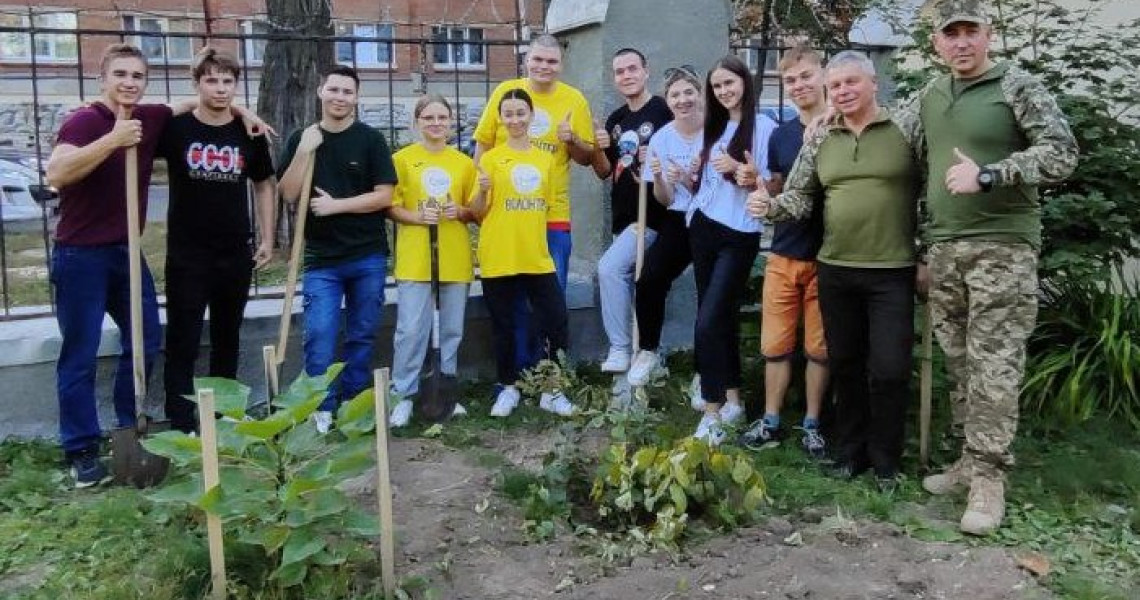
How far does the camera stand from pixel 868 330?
4285 mm

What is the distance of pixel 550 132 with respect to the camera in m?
5.43

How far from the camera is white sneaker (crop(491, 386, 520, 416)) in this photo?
5316mm

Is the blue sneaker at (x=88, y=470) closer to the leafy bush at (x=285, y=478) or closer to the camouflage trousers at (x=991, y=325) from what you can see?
the leafy bush at (x=285, y=478)

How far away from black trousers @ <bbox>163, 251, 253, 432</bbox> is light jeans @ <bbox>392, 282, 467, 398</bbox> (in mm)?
782

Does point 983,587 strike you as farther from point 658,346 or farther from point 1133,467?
point 658,346

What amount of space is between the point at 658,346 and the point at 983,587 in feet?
7.73

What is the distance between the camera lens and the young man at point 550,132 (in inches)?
212

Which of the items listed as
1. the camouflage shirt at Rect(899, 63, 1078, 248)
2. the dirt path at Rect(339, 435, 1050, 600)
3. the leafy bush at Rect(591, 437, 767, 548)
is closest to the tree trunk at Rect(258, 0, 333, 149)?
the dirt path at Rect(339, 435, 1050, 600)

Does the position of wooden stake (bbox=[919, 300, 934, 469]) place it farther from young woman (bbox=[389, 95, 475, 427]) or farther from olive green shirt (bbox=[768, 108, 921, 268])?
young woman (bbox=[389, 95, 475, 427])

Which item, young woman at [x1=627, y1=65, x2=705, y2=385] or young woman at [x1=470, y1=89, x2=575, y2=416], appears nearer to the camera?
young woman at [x1=627, y1=65, x2=705, y2=385]

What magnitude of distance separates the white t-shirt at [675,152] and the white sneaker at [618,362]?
84cm

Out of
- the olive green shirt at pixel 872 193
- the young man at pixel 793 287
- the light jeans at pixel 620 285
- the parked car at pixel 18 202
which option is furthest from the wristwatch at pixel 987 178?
the parked car at pixel 18 202

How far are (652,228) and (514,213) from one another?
733 millimetres

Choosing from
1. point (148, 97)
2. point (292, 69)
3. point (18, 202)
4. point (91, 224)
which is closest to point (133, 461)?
point (91, 224)
